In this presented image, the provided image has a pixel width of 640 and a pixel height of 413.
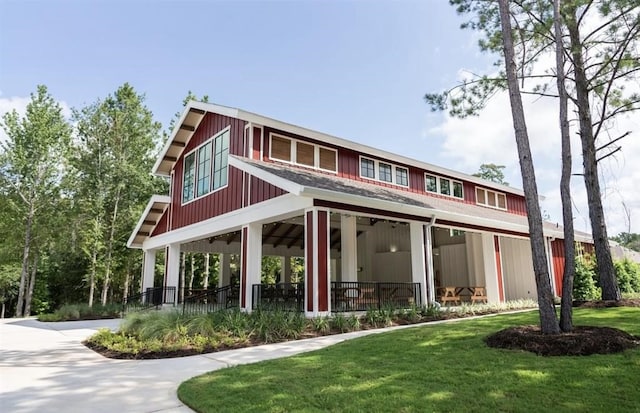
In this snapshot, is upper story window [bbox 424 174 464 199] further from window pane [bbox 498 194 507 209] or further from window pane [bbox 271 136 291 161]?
window pane [bbox 271 136 291 161]

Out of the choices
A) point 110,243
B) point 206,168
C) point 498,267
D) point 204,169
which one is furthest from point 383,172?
point 110,243

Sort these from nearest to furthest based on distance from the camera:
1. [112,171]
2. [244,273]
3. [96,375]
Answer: [96,375], [244,273], [112,171]

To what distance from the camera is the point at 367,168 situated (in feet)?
49.5

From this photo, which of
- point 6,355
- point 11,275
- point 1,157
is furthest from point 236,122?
point 11,275

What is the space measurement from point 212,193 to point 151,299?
619 centimetres

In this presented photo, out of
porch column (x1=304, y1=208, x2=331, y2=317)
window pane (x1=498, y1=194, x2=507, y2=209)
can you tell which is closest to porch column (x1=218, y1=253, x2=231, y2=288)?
porch column (x1=304, y1=208, x2=331, y2=317)

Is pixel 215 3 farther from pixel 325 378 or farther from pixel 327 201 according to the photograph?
pixel 325 378

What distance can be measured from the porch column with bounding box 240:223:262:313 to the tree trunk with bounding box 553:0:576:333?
7.87 metres

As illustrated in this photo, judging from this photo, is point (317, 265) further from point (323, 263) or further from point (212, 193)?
point (212, 193)

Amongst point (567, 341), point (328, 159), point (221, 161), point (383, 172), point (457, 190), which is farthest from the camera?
point (457, 190)

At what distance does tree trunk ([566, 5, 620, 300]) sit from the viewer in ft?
37.4

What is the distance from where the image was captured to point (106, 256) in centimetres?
2347

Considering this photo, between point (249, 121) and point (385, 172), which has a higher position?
point (249, 121)

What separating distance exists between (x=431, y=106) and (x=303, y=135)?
4.62 meters
